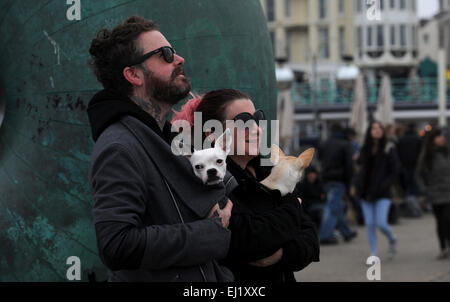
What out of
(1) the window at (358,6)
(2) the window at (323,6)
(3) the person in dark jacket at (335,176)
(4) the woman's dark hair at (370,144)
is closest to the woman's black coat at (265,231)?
(4) the woman's dark hair at (370,144)

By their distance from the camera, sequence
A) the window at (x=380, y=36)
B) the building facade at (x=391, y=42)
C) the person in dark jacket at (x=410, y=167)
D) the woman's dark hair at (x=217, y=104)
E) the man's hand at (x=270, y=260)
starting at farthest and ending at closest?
the window at (x=380, y=36) < the building facade at (x=391, y=42) < the person in dark jacket at (x=410, y=167) < the woman's dark hair at (x=217, y=104) < the man's hand at (x=270, y=260)

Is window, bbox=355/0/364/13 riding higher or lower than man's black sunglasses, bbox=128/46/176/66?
higher

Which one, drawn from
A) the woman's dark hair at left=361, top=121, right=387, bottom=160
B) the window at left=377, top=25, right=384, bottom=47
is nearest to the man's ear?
the woman's dark hair at left=361, top=121, right=387, bottom=160

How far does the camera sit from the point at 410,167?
1548cm

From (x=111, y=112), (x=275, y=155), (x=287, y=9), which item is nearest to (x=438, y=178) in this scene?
(x=275, y=155)

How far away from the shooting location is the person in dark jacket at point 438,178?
9.25m

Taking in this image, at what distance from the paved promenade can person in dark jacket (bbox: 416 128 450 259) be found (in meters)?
0.36

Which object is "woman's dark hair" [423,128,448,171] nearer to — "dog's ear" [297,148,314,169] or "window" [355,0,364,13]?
"dog's ear" [297,148,314,169]

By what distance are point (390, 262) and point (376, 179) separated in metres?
1.01

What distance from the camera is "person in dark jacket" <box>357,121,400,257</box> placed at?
8.98 m

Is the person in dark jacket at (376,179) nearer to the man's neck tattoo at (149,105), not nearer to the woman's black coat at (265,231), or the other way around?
the woman's black coat at (265,231)

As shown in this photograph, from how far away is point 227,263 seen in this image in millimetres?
2617

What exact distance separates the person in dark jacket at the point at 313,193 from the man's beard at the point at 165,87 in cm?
914

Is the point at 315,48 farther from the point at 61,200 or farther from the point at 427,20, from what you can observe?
the point at 61,200
